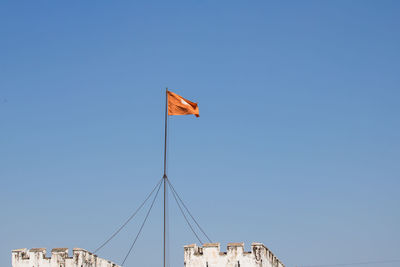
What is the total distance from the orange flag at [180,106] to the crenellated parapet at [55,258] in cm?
954

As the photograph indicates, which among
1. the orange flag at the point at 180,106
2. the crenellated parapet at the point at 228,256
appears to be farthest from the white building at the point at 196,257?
the orange flag at the point at 180,106

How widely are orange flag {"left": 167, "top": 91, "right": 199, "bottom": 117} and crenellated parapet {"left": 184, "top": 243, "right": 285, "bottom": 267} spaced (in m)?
8.59

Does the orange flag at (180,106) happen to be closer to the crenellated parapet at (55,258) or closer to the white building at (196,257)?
the white building at (196,257)

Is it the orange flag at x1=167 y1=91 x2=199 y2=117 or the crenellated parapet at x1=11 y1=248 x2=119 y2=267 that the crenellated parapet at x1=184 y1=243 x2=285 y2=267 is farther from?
the orange flag at x1=167 y1=91 x2=199 y2=117

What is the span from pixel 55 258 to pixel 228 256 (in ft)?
30.5

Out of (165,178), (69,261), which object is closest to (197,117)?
(165,178)

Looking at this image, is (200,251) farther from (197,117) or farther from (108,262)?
(197,117)

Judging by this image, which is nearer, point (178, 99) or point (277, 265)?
point (277, 265)

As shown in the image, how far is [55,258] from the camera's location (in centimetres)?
3450

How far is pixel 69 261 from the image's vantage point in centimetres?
3428

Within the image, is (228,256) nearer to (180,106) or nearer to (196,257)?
(196,257)

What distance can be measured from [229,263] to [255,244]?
5.38 ft

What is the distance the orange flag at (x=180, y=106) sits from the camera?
38219 mm

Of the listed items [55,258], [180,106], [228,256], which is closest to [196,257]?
[228,256]
